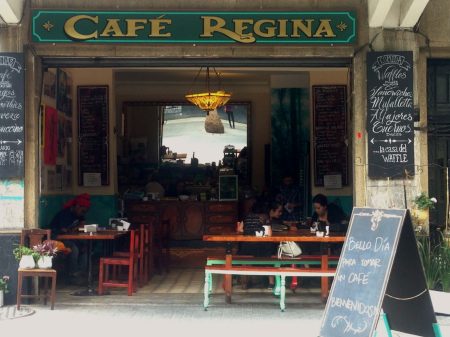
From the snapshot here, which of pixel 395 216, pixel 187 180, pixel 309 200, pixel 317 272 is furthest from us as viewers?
pixel 187 180

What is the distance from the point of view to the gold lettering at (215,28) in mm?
9602

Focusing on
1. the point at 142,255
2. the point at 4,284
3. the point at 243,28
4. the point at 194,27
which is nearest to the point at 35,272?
the point at 4,284

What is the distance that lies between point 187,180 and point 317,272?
7.68 m

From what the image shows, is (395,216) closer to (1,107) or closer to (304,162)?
(1,107)

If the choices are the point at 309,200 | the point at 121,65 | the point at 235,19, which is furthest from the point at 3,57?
the point at 309,200

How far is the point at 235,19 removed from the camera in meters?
9.61

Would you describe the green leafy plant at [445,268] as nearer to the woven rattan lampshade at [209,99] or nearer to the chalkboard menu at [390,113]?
the chalkboard menu at [390,113]

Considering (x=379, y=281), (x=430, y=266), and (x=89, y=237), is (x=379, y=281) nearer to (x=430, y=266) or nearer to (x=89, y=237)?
(x=430, y=266)

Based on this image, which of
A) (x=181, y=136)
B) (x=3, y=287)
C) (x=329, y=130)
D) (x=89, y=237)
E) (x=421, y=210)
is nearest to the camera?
(x=3, y=287)

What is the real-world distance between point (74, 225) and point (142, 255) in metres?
1.04

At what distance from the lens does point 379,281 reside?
20.9 feet

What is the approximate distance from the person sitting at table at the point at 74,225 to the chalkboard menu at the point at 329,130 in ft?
13.5

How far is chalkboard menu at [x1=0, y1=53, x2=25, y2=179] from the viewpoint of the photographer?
31.2ft

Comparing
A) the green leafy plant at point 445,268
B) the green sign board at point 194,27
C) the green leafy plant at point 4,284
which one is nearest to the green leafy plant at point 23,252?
the green leafy plant at point 4,284
